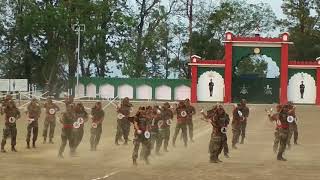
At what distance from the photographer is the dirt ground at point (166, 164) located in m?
17.6

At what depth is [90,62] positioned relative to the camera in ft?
276

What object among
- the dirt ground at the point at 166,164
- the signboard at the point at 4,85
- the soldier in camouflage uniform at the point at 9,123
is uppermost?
the signboard at the point at 4,85

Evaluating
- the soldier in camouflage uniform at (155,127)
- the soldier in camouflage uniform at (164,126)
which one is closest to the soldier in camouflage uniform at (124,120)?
the soldier in camouflage uniform at (164,126)

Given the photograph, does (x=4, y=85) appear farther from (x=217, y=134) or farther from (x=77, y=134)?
(x=217, y=134)

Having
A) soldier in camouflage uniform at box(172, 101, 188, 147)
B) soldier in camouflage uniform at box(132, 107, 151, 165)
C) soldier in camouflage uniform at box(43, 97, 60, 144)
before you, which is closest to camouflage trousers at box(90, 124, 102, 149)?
soldier in camouflage uniform at box(172, 101, 188, 147)

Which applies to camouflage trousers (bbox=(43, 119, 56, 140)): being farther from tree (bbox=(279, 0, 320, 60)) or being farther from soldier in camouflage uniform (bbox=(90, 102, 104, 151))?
tree (bbox=(279, 0, 320, 60))

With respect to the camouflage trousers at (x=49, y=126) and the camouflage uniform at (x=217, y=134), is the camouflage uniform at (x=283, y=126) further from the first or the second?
the camouflage trousers at (x=49, y=126)

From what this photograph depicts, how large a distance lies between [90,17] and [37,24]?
19.5 ft

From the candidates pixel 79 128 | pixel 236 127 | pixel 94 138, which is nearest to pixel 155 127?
pixel 79 128

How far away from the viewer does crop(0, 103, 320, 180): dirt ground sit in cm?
1761

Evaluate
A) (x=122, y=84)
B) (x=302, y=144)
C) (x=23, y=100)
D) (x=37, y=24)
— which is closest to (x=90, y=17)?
(x=37, y=24)

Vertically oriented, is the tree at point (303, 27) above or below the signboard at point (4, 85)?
above

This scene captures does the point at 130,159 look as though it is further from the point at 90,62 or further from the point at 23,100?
the point at 90,62

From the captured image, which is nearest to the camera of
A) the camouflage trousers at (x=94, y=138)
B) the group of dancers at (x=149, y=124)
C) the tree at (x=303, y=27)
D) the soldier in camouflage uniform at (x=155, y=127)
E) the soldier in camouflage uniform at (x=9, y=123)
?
the group of dancers at (x=149, y=124)
